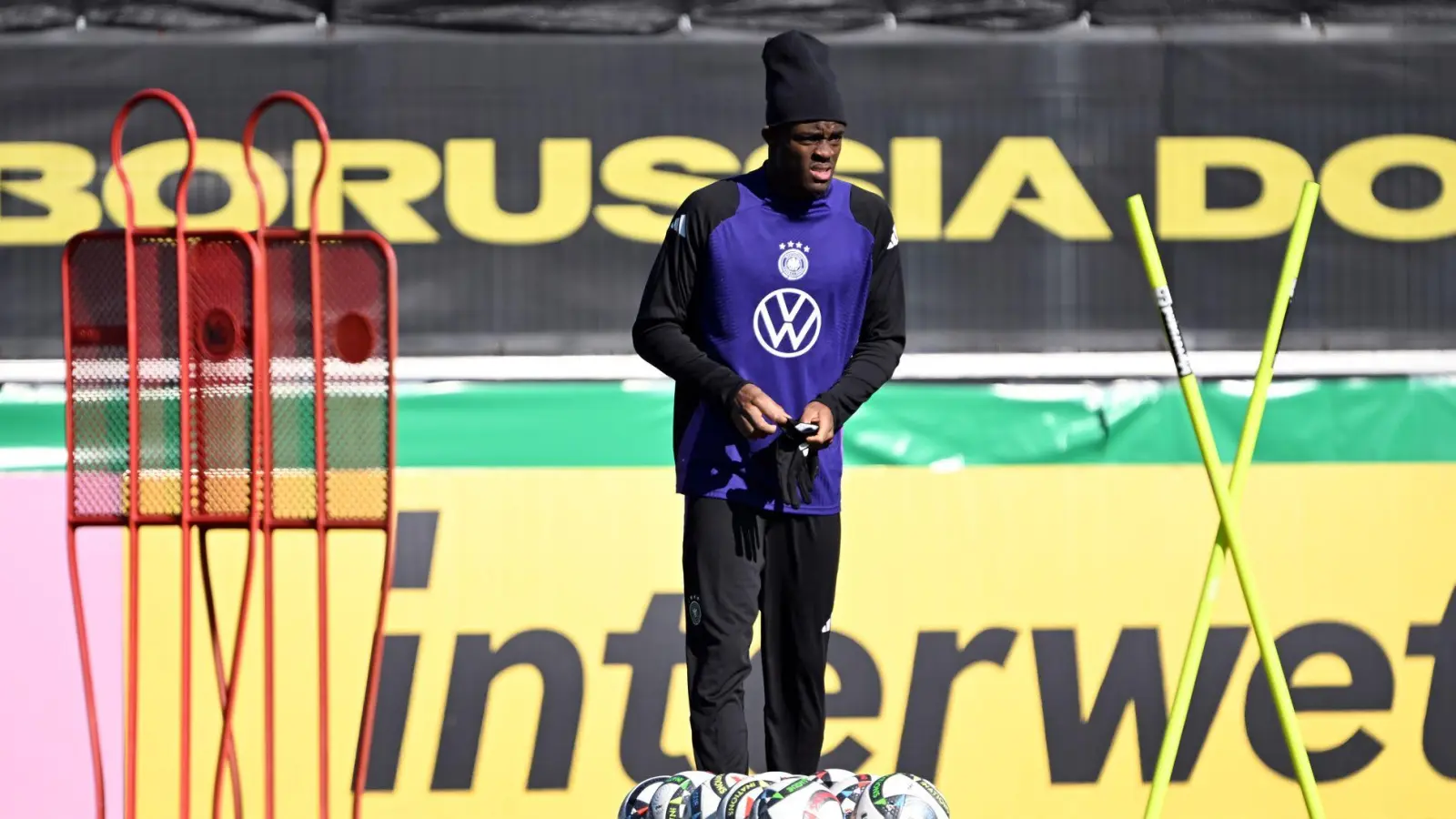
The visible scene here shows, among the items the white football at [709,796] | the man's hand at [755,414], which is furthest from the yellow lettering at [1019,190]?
the white football at [709,796]

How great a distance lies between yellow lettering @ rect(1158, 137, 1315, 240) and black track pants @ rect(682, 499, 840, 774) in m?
1.91

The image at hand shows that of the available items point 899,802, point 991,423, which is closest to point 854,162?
point 991,423

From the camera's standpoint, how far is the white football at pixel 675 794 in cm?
332

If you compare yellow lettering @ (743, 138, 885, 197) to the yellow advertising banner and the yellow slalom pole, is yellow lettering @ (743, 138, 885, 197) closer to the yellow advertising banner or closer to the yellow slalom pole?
the yellow advertising banner

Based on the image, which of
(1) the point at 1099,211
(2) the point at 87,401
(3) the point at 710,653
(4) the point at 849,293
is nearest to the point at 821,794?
(3) the point at 710,653

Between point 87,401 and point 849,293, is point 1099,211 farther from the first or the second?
point 87,401

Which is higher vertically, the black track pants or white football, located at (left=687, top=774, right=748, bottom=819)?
the black track pants

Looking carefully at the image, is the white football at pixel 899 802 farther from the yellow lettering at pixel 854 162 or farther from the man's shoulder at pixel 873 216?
the yellow lettering at pixel 854 162

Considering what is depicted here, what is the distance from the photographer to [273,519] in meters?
3.83

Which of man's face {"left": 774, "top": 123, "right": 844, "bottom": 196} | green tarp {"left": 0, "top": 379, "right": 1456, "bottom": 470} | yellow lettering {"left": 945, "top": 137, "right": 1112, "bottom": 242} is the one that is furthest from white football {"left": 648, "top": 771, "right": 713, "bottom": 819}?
yellow lettering {"left": 945, "top": 137, "right": 1112, "bottom": 242}

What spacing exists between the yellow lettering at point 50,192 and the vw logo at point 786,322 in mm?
2269

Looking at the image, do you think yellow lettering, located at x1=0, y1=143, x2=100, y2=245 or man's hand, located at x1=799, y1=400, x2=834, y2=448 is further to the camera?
yellow lettering, located at x1=0, y1=143, x2=100, y2=245

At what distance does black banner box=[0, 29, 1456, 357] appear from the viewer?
5.27 m

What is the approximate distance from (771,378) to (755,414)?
24cm
